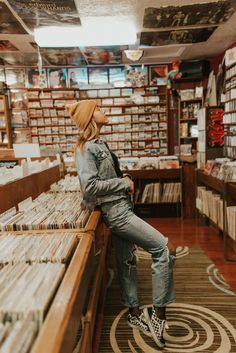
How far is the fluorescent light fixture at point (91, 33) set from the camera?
4504 mm

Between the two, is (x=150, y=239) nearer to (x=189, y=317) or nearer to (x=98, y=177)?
(x=98, y=177)

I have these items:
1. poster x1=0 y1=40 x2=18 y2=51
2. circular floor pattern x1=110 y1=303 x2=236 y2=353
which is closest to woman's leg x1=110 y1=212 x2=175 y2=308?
circular floor pattern x1=110 y1=303 x2=236 y2=353

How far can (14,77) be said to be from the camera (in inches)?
305

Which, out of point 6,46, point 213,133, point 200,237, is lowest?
point 200,237

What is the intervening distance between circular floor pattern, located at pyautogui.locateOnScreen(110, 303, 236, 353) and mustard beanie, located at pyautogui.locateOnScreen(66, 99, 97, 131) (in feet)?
4.37

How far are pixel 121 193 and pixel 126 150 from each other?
5903 millimetres

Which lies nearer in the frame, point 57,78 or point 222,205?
point 222,205

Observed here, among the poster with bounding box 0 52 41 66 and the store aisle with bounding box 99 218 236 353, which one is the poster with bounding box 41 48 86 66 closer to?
the poster with bounding box 0 52 41 66

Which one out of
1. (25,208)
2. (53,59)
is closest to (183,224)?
(25,208)

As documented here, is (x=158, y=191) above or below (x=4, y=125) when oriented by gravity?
below

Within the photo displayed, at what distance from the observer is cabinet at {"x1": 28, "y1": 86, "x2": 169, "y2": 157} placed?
25.0 feet

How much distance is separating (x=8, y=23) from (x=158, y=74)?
4.12 meters

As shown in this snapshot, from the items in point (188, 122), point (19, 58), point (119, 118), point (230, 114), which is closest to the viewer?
point (230, 114)

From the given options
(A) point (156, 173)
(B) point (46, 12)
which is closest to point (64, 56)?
(B) point (46, 12)
